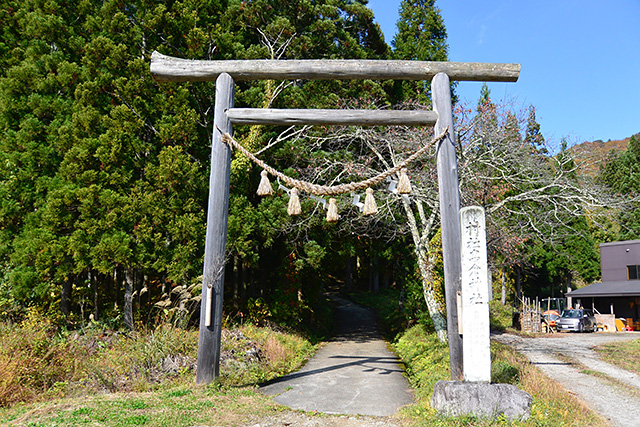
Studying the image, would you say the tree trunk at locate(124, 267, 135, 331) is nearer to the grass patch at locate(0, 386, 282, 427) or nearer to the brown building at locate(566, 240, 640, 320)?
the grass patch at locate(0, 386, 282, 427)

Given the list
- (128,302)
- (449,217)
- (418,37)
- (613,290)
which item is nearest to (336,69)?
(449,217)

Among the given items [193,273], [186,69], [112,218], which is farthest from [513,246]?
[112,218]

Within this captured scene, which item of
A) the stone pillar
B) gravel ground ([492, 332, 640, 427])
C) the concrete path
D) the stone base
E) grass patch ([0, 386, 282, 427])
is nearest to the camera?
grass patch ([0, 386, 282, 427])

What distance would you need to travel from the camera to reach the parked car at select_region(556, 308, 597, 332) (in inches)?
880

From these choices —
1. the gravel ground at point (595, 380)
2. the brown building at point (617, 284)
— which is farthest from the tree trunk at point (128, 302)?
the brown building at point (617, 284)

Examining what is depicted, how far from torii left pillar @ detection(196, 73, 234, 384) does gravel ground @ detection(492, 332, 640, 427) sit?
5.86 meters

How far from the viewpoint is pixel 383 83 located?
49.3 feet

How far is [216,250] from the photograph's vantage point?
673cm

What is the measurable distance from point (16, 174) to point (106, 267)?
3.31 metres

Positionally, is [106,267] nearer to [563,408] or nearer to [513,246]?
[563,408]

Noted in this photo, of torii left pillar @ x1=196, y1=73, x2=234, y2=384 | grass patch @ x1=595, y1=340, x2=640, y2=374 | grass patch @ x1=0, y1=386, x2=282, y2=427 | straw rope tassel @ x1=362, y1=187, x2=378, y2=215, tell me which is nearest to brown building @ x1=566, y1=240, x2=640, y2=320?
grass patch @ x1=595, y1=340, x2=640, y2=374

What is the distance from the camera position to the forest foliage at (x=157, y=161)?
33.1 ft

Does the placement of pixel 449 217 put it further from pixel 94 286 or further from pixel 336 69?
pixel 94 286

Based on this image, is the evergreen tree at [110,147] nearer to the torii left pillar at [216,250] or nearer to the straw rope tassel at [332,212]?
the torii left pillar at [216,250]
